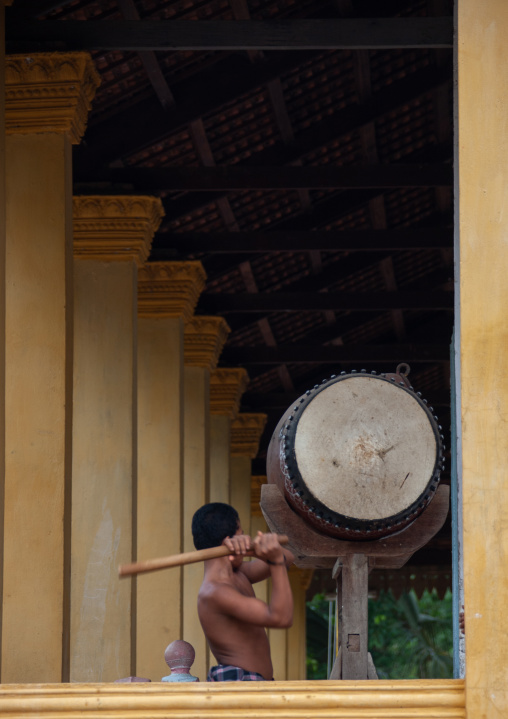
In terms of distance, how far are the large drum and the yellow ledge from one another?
3.41 ft

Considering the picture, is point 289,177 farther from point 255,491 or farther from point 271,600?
point 255,491

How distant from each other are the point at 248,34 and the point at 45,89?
1298 millimetres

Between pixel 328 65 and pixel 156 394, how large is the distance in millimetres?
3305

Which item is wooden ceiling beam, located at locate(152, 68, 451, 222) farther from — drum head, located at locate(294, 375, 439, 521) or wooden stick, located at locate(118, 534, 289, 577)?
wooden stick, located at locate(118, 534, 289, 577)

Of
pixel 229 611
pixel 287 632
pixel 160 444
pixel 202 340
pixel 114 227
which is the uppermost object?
pixel 114 227

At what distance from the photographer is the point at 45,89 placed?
769cm

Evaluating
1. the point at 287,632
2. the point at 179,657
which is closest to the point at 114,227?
the point at 179,657

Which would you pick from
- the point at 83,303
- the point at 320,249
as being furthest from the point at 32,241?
the point at 320,249

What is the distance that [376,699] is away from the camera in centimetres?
384

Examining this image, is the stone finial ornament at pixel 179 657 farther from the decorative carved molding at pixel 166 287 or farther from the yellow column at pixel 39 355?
the decorative carved molding at pixel 166 287

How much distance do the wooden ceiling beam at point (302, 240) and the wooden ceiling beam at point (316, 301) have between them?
174 centimetres

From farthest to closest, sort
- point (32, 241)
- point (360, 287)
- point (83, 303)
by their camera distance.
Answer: point (360, 287), point (83, 303), point (32, 241)

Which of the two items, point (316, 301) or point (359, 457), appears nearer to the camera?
point (359, 457)

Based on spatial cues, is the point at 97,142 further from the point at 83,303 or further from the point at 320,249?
the point at 320,249
